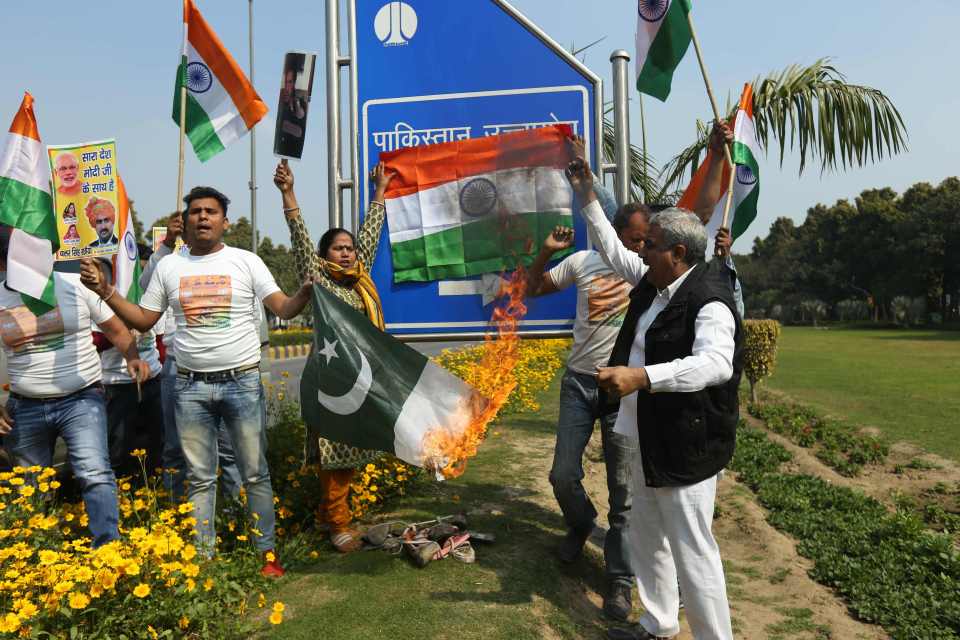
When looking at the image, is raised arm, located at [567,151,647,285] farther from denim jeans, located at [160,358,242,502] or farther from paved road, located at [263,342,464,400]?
paved road, located at [263,342,464,400]

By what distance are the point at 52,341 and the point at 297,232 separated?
1473mm

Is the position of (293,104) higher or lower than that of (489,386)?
higher

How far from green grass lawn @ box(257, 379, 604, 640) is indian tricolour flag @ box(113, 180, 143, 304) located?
2029 mm

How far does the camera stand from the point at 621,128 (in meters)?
4.61

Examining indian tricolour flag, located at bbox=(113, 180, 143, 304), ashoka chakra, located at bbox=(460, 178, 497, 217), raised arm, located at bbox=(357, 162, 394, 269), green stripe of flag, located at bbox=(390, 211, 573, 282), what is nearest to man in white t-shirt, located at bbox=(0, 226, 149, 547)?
indian tricolour flag, located at bbox=(113, 180, 143, 304)


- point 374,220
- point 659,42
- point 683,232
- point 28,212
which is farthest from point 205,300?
point 659,42

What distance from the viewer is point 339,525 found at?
425 centimetres

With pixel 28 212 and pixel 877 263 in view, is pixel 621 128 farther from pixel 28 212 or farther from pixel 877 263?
pixel 877 263

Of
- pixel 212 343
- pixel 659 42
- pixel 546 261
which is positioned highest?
pixel 659 42

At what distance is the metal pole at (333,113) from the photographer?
483 centimetres

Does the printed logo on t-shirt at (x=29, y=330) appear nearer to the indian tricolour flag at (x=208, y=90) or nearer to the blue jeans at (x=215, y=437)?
the blue jeans at (x=215, y=437)

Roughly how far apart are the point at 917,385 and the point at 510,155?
12748mm

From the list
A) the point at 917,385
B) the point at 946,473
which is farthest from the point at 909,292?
the point at 946,473

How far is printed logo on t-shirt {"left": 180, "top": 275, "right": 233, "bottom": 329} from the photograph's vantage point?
373 cm
